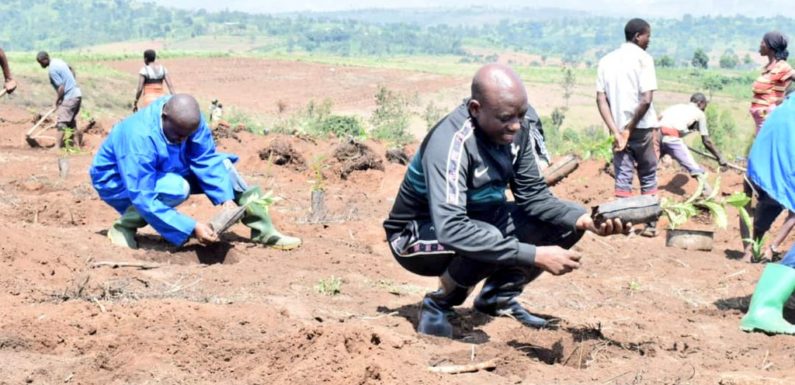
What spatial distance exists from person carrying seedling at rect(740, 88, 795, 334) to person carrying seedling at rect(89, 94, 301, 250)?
310 cm

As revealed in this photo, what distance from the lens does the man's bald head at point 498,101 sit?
13.4 feet

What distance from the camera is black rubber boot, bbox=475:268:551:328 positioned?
4.80 meters

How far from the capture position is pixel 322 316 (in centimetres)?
486

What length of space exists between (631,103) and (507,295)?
3.40m

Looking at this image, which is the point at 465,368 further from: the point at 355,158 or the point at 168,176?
the point at 355,158

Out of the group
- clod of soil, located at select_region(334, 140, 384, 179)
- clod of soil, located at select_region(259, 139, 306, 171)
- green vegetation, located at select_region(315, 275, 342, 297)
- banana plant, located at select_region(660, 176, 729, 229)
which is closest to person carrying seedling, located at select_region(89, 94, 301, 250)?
green vegetation, located at select_region(315, 275, 342, 297)

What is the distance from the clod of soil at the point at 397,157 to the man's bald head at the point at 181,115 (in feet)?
22.7

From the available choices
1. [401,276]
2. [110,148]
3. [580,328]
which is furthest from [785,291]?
[110,148]

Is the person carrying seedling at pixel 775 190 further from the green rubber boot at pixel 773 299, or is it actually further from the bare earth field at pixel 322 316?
the bare earth field at pixel 322 316

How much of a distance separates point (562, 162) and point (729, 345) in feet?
9.17

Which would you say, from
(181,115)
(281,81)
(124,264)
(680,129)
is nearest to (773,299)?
(181,115)

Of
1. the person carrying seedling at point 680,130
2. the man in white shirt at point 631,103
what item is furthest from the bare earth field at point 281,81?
the man in white shirt at point 631,103

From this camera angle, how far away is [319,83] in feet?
206

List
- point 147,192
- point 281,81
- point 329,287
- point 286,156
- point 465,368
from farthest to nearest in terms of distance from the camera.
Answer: point 281,81, point 286,156, point 147,192, point 329,287, point 465,368
